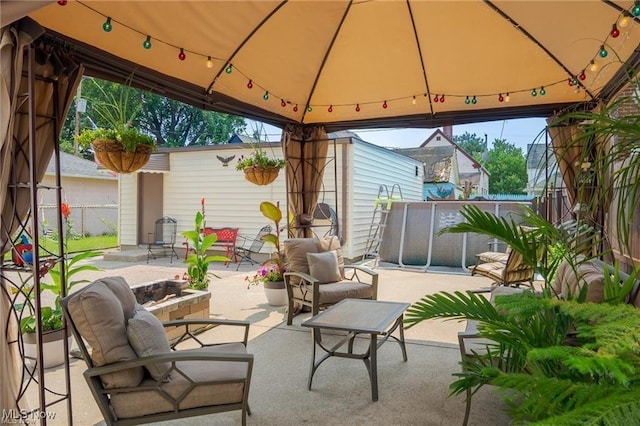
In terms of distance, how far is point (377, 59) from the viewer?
4.34 metres

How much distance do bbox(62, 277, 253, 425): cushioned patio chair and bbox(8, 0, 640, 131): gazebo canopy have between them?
59.1 inches

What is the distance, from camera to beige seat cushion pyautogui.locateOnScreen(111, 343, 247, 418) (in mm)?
2166

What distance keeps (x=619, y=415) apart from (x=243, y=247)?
31.2ft

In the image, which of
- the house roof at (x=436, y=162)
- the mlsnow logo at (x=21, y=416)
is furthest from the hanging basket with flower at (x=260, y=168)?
the house roof at (x=436, y=162)

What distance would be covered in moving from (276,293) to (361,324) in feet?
8.60

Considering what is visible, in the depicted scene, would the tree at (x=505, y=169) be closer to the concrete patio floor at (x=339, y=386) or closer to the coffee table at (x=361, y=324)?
the concrete patio floor at (x=339, y=386)

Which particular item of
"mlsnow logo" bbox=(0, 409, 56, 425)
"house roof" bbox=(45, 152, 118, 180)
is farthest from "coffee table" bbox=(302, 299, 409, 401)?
"house roof" bbox=(45, 152, 118, 180)

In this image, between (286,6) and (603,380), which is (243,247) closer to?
(286,6)

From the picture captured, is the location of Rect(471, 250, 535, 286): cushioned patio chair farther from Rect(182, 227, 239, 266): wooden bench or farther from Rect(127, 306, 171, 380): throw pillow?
Rect(182, 227, 239, 266): wooden bench

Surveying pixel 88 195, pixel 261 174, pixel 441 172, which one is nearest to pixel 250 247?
pixel 261 174

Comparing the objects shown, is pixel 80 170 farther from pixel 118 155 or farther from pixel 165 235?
pixel 118 155

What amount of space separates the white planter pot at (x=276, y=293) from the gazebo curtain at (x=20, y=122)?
339 cm

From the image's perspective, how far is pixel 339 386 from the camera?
10.4ft

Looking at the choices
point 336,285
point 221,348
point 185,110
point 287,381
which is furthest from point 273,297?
point 185,110
